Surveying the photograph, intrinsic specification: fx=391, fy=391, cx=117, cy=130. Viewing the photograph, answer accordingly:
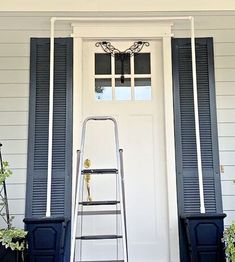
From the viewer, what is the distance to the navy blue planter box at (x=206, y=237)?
3.36 metres

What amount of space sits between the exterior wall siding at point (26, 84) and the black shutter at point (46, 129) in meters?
0.07

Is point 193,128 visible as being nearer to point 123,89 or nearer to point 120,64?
point 123,89

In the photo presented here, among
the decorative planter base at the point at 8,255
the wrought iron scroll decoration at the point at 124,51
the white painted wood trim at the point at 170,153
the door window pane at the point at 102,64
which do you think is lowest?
the decorative planter base at the point at 8,255

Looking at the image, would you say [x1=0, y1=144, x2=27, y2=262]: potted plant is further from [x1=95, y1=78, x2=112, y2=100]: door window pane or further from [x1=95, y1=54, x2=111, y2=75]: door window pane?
[x1=95, y1=54, x2=111, y2=75]: door window pane

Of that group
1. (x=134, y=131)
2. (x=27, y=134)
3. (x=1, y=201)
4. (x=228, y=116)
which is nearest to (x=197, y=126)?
(x=228, y=116)

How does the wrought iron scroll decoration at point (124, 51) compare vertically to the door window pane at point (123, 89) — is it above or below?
above

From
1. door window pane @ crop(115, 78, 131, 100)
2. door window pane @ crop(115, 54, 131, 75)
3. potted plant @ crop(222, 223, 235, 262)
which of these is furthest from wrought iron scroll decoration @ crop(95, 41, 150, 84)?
potted plant @ crop(222, 223, 235, 262)

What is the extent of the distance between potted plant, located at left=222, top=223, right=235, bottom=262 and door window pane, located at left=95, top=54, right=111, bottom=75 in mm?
1909

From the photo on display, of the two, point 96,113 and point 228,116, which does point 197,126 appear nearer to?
point 228,116

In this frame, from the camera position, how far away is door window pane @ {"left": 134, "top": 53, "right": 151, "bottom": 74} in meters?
4.03

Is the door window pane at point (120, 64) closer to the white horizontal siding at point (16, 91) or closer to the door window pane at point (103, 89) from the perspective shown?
the door window pane at point (103, 89)

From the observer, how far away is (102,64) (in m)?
4.02

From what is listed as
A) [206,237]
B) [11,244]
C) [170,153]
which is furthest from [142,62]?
[11,244]

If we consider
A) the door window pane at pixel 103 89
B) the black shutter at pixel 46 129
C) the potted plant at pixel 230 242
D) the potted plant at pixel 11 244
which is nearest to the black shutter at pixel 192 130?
the potted plant at pixel 230 242
